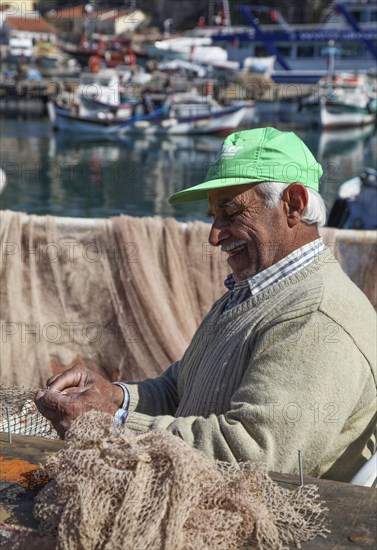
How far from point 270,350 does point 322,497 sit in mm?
508

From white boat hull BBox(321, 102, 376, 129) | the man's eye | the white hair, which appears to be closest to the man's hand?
the man's eye

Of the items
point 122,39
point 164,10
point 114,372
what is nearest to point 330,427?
point 114,372

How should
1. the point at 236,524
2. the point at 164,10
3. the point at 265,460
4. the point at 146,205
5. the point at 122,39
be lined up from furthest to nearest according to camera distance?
the point at 164,10 → the point at 122,39 → the point at 146,205 → the point at 265,460 → the point at 236,524

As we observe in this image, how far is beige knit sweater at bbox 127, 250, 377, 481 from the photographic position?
2.16 m

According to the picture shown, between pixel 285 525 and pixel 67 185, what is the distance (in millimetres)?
22510

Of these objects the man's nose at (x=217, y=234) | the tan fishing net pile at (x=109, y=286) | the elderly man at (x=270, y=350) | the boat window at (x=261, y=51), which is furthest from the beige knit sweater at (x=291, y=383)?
the boat window at (x=261, y=51)

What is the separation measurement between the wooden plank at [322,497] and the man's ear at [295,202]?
0.86 m

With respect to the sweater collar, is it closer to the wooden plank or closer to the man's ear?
the man's ear

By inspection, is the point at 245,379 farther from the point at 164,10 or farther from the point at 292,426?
the point at 164,10

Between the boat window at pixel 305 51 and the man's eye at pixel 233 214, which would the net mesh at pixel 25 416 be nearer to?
the man's eye at pixel 233 214

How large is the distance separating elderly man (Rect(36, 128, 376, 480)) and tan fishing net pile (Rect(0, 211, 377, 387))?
2.70m

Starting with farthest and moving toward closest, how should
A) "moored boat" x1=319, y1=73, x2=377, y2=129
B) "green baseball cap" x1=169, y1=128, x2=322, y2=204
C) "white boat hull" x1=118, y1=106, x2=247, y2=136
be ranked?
1. "moored boat" x1=319, y1=73, x2=377, y2=129
2. "white boat hull" x1=118, y1=106, x2=247, y2=136
3. "green baseball cap" x1=169, y1=128, x2=322, y2=204

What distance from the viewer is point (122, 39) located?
79625 millimetres

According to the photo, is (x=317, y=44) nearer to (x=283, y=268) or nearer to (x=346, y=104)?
(x=346, y=104)
